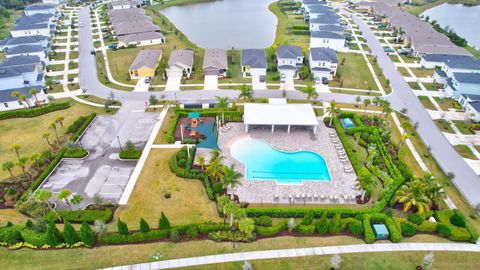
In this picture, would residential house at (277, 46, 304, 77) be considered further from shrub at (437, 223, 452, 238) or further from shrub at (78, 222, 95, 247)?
shrub at (78, 222, 95, 247)

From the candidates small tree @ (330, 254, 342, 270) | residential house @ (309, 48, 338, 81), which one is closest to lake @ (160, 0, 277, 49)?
residential house @ (309, 48, 338, 81)

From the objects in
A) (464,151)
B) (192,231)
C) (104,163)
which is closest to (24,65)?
(104,163)

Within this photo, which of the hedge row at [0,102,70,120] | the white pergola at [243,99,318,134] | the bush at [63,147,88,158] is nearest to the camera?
the bush at [63,147,88,158]

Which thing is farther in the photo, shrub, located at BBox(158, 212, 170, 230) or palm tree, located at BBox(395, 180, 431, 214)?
palm tree, located at BBox(395, 180, 431, 214)

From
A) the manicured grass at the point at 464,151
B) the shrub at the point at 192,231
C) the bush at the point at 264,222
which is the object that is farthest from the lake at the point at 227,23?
the shrub at the point at 192,231

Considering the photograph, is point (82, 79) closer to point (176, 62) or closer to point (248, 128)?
point (176, 62)

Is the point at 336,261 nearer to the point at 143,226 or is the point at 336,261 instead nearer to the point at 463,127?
the point at 143,226

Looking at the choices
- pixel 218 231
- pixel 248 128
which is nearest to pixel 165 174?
pixel 218 231
